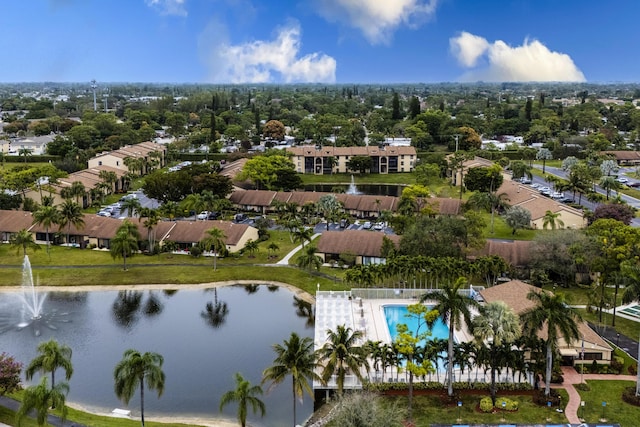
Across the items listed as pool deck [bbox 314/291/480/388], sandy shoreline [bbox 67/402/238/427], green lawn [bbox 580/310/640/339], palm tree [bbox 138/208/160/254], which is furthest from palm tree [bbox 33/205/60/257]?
green lawn [bbox 580/310/640/339]

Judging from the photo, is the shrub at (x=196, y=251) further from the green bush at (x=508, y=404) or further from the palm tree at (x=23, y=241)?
the green bush at (x=508, y=404)

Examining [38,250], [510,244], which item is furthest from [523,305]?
[38,250]

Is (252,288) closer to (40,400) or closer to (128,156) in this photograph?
(40,400)

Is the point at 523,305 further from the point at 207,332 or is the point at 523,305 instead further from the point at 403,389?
the point at 207,332

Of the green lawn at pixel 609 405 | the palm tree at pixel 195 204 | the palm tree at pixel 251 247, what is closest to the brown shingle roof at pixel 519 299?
the green lawn at pixel 609 405

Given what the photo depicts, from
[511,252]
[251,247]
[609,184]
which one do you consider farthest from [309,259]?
[609,184]

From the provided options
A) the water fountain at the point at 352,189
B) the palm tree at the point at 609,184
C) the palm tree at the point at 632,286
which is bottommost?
the water fountain at the point at 352,189

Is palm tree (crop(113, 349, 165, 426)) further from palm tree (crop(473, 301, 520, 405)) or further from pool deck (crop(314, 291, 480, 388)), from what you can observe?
palm tree (crop(473, 301, 520, 405))
